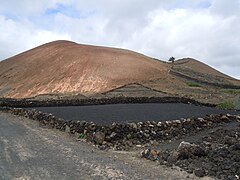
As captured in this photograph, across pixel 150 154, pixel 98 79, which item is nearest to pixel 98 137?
pixel 150 154

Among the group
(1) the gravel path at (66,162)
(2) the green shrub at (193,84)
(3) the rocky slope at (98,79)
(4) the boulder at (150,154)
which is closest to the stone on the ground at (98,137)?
(1) the gravel path at (66,162)

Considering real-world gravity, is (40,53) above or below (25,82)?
above

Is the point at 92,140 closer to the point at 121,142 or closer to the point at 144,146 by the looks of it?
the point at 121,142

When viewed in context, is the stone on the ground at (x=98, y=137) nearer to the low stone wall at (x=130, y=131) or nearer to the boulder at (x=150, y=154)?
the low stone wall at (x=130, y=131)

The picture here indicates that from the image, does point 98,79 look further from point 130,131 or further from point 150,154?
point 150,154

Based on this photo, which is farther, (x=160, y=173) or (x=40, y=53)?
(x=40, y=53)

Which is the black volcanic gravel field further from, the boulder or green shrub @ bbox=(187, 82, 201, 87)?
green shrub @ bbox=(187, 82, 201, 87)

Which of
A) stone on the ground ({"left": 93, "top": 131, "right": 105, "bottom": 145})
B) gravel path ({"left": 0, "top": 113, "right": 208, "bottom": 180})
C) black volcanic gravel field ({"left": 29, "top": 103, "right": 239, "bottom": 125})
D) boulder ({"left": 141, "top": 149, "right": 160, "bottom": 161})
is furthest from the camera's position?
black volcanic gravel field ({"left": 29, "top": 103, "right": 239, "bottom": 125})

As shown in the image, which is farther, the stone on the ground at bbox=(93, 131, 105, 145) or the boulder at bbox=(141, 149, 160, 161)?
the stone on the ground at bbox=(93, 131, 105, 145)

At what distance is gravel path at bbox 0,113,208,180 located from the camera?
10562 millimetres

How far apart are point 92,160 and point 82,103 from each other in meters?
21.4

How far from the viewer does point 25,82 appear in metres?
66.1

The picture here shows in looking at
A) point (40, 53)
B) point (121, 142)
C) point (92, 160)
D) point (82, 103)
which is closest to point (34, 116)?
point (82, 103)

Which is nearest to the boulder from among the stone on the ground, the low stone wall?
the low stone wall
